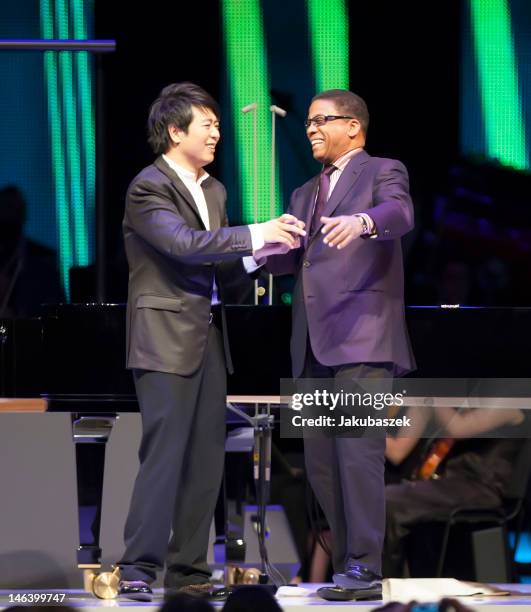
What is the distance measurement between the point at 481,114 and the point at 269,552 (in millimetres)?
2406

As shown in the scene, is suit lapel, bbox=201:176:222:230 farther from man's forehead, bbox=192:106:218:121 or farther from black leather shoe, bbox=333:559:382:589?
black leather shoe, bbox=333:559:382:589

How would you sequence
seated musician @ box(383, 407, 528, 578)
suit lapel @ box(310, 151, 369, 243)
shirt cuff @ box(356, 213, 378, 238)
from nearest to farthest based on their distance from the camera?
1. shirt cuff @ box(356, 213, 378, 238)
2. suit lapel @ box(310, 151, 369, 243)
3. seated musician @ box(383, 407, 528, 578)

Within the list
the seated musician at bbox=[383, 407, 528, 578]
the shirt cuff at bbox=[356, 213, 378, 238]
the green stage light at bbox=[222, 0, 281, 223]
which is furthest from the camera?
the green stage light at bbox=[222, 0, 281, 223]

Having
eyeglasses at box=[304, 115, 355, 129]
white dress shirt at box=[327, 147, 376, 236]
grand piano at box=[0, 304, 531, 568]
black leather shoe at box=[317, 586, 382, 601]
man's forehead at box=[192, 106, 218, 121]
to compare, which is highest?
man's forehead at box=[192, 106, 218, 121]

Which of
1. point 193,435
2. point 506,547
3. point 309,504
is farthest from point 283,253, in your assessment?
point 506,547

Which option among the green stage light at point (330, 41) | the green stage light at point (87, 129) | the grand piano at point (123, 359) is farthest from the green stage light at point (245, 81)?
the grand piano at point (123, 359)

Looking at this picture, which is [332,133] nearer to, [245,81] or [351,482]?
[351,482]

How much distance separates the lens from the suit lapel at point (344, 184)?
373 cm

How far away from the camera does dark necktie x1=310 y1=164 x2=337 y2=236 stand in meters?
3.79

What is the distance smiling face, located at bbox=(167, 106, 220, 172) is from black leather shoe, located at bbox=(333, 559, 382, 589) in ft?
4.33

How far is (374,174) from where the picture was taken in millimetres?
3725

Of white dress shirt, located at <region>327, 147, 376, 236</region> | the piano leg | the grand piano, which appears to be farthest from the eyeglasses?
the piano leg

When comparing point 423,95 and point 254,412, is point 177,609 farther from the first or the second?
point 423,95

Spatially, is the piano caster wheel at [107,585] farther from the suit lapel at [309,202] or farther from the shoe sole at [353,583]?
the suit lapel at [309,202]
